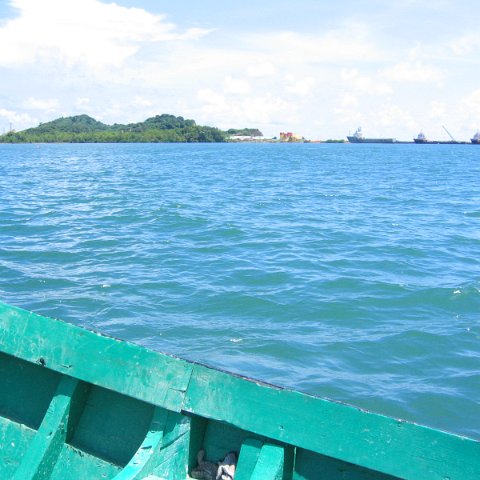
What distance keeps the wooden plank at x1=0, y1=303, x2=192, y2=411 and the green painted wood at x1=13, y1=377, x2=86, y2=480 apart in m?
0.15

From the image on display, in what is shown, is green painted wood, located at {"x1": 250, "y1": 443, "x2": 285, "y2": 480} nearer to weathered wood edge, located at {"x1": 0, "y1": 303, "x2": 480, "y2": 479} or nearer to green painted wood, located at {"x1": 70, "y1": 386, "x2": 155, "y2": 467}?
weathered wood edge, located at {"x1": 0, "y1": 303, "x2": 480, "y2": 479}

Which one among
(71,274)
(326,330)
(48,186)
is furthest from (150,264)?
(48,186)

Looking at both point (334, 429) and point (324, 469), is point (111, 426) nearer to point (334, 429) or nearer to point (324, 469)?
point (324, 469)

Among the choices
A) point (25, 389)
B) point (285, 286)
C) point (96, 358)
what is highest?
point (96, 358)

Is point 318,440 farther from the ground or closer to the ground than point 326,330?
farther from the ground

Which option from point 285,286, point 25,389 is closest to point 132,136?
point 285,286

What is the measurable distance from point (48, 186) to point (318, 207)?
1657 cm

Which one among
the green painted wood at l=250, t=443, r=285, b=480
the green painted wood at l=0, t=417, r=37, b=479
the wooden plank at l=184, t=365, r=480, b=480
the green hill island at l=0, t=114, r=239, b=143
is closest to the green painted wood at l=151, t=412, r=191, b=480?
the wooden plank at l=184, t=365, r=480, b=480

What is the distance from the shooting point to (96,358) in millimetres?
4023

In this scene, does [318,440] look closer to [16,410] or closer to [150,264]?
[16,410]

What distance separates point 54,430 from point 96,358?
58cm

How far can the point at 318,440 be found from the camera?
340 cm

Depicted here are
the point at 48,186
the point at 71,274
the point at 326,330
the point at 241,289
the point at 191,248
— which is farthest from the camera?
the point at 48,186

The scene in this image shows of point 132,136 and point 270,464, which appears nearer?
point 270,464
